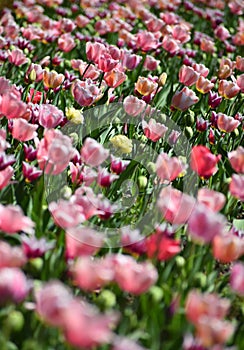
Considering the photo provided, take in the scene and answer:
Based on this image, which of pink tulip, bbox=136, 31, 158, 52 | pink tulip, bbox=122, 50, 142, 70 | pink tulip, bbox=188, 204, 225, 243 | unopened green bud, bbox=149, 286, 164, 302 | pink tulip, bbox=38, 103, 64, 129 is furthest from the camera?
pink tulip, bbox=136, 31, 158, 52

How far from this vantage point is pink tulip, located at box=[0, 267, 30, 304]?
1.35m

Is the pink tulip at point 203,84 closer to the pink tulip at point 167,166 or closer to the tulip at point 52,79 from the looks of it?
the tulip at point 52,79

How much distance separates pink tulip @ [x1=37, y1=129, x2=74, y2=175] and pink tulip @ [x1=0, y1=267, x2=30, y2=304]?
0.56m

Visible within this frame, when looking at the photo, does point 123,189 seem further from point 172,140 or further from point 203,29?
point 203,29

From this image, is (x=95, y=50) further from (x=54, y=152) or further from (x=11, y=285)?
(x=11, y=285)

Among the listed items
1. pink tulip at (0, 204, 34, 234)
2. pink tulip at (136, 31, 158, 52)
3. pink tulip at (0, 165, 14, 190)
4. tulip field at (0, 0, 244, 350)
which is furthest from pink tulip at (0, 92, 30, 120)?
pink tulip at (136, 31, 158, 52)

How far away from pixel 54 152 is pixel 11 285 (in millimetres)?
603

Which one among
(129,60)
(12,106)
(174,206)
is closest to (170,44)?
(129,60)

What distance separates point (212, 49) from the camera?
424 cm

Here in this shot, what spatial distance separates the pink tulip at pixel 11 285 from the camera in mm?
1353

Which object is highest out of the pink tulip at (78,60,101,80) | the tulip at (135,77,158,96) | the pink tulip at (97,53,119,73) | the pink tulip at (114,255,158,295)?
the pink tulip at (114,255,158,295)

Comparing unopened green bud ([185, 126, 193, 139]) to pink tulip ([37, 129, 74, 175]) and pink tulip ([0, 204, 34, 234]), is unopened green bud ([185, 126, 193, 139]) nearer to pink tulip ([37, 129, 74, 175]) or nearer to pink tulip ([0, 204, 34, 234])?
pink tulip ([37, 129, 74, 175])

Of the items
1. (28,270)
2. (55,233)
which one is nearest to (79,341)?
(28,270)

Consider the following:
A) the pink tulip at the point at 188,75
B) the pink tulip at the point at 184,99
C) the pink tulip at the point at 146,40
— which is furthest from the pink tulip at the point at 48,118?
the pink tulip at the point at 146,40
